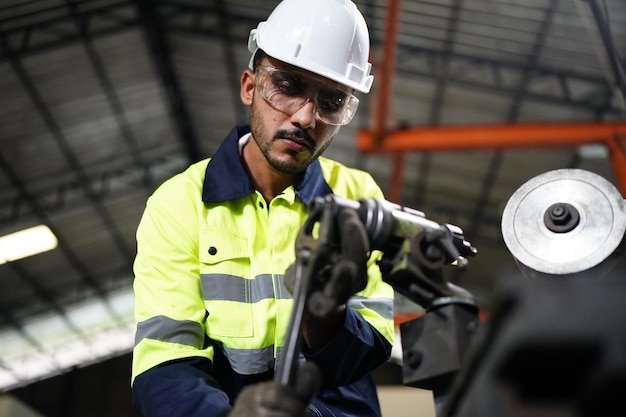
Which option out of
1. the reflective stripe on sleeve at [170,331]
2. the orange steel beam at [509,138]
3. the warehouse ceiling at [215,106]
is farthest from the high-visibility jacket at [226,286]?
the orange steel beam at [509,138]

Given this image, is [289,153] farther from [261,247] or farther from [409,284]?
[409,284]

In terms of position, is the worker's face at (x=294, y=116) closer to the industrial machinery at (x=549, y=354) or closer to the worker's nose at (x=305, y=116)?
the worker's nose at (x=305, y=116)

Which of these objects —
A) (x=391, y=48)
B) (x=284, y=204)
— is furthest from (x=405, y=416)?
(x=391, y=48)

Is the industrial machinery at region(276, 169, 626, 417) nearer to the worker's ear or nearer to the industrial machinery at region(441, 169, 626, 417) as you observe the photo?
the industrial machinery at region(441, 169, 626, 417)

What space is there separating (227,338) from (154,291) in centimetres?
24

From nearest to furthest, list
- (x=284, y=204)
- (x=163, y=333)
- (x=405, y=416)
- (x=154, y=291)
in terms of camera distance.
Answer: (x=163, y=333), (x=154, y=291), (x=284, y=204), (x=405, y=416)

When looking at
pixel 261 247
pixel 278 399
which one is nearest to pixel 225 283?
pixel 261 247

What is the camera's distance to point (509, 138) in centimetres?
706

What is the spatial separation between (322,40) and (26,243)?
1008 cm

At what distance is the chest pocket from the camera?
2.03 m

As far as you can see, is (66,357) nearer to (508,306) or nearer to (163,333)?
(163,333)

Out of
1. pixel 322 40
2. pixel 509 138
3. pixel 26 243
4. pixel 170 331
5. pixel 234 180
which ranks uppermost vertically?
pixel 322 40

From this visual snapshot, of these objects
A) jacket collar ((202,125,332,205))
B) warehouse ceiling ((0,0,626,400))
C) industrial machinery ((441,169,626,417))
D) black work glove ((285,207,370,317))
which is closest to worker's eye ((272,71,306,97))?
jacket collar ((202,125,332,205))

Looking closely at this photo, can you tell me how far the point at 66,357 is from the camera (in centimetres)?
1467
